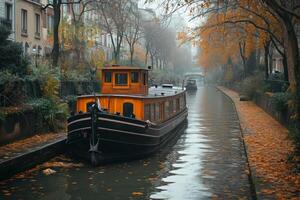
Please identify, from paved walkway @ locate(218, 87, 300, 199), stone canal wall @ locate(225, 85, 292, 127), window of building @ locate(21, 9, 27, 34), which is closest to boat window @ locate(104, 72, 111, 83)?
paved walkway @ locate(218, 87, 300, 199)

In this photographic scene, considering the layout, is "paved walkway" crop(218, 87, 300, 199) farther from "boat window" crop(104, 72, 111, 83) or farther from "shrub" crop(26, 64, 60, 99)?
"shrub" crop(26, 64, 60, 99)

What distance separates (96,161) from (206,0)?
20.3ft

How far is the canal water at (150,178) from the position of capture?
11664 mm

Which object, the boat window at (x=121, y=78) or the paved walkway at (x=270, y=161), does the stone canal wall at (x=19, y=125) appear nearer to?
the boat window at (x=121, y=78)

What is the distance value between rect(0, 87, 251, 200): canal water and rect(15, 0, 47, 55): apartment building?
92.0 feet

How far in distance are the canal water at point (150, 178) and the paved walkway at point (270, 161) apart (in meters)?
0.46

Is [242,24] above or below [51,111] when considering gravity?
above

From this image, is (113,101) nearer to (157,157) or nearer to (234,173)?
(157,157)

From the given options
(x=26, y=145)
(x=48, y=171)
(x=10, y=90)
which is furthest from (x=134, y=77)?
(x=48, y=171)

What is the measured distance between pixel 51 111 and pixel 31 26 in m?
29.8

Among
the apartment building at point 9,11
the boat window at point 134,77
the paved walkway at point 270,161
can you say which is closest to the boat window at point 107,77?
the boat window at point 134,77

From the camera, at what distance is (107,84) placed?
782 inches

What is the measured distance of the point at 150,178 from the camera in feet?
44.8

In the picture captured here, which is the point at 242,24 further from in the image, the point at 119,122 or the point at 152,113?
the point at 119,122
